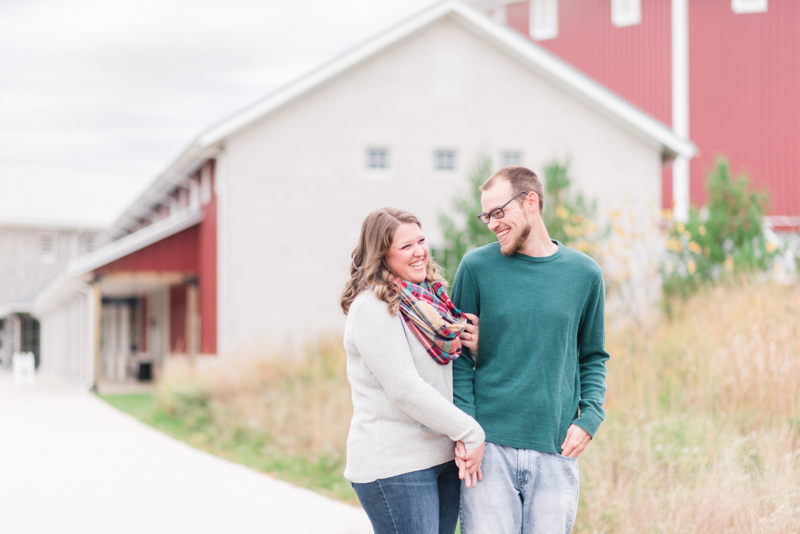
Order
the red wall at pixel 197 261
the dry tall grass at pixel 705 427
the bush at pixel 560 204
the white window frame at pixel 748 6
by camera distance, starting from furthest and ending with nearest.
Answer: the white window frame at pixel 748 6 < the red wall at pixel 197 261 < the bush at pixel 560 204 < the dry tall grass at pixel 705 427

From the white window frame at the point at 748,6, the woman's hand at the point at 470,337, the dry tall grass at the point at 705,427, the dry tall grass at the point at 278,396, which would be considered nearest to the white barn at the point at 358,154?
the dry tall grass at the point at 278,396

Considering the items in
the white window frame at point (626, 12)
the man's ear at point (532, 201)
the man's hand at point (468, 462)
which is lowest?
the man's hand at point (468, 462)

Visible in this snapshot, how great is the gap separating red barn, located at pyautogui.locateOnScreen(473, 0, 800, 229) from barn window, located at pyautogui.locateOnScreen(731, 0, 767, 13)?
3 centimetres

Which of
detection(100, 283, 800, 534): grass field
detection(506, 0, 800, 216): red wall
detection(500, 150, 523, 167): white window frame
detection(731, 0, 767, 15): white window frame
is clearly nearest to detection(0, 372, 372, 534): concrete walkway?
detection(100, 283, 800, 534): grass field

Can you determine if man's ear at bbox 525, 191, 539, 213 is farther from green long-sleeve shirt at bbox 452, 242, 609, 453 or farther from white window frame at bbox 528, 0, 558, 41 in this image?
white window frame at bbox 528, 0, 558, 41

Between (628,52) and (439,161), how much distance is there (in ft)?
30.5

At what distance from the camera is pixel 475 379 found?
118 inches

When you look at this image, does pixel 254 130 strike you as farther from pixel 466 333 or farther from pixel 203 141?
pixel 466 333

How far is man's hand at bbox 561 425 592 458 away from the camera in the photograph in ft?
9.50

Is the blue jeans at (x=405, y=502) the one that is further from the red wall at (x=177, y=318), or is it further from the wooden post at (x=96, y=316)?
the red wall at (x=177, y=318)

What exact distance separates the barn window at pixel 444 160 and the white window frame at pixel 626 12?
9156 mm

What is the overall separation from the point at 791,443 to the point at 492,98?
13965 mm

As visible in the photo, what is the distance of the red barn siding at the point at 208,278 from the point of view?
17.5m

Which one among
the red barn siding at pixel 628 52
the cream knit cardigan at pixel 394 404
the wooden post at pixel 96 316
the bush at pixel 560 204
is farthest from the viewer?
the red barn siding at pixel 628 52
